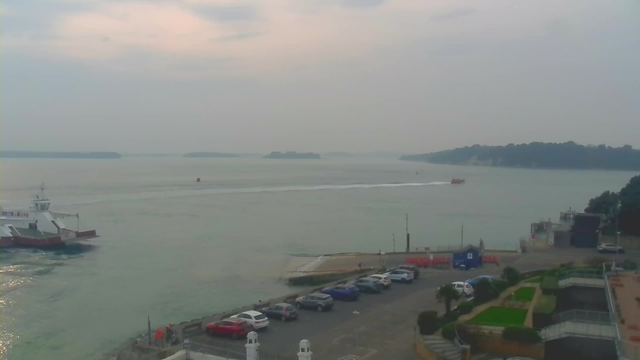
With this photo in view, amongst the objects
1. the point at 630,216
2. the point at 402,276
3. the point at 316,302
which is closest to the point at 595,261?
the point at 402,276

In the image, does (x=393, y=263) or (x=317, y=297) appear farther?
(x=393, y=263)

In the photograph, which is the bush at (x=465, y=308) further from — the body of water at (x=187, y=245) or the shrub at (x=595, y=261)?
the body of water at (x=187, y=245)

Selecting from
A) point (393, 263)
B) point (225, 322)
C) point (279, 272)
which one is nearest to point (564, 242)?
point (393, 263)

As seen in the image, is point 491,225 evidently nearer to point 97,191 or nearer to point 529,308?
point 529,308

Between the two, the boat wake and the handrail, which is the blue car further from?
the boat wake

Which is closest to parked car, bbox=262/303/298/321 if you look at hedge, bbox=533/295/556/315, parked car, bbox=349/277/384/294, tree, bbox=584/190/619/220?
parked car, bbox=349/277/384/294

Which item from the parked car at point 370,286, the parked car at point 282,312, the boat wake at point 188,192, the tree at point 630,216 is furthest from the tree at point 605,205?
the boat wake at point 188,192
